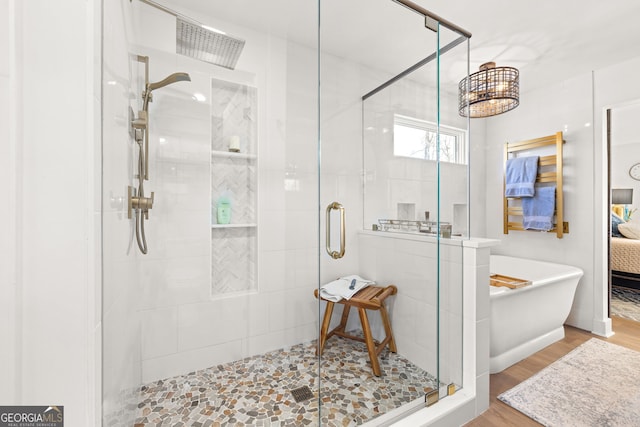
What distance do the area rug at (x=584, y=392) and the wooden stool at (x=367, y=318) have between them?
0.74 m

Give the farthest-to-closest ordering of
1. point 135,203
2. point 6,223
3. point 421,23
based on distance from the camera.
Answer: point 421,23 < point 135,203 < point 6,223

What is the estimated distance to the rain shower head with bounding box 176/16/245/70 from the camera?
1688mm

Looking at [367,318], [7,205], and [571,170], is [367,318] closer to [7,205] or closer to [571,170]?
[7,205]

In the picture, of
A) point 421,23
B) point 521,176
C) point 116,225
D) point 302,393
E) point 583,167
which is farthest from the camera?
point 521,176

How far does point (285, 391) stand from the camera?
1.60 metres

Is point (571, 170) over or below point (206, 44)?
below

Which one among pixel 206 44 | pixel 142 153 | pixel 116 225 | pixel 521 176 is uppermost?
pixel 206 44

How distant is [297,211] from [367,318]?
89 cm

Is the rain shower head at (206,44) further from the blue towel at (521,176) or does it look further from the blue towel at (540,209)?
the blue towel at (540,209)

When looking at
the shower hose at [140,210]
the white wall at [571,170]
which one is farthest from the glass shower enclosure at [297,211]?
the white wall at [571,170]

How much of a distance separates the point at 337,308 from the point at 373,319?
256mm

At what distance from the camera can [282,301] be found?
6.66 feet

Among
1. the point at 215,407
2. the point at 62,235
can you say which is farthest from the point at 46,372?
the point at 215,407

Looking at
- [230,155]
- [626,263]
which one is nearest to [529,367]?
[230,155]
